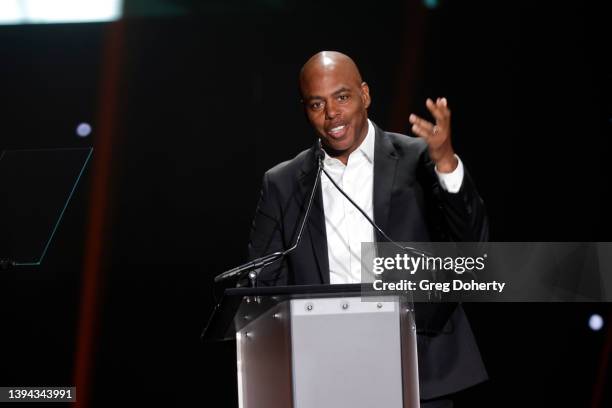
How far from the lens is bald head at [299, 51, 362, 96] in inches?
91.1

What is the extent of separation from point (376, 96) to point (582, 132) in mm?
802

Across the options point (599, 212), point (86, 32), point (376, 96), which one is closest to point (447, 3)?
point (376, 96)

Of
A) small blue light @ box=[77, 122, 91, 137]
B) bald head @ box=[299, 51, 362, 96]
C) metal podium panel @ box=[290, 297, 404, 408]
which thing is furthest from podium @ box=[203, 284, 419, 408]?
small blue light @ box=[77, 122, 91, 137]

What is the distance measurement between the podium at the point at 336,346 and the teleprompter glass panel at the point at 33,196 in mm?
1006

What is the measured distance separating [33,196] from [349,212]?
1.02m

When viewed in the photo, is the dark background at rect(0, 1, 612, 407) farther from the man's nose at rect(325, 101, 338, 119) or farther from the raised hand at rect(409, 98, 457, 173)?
the raised hand at rect(409, 98, 457, 173)

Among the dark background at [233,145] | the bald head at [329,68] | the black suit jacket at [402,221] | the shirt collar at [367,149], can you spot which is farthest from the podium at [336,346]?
the dark background at [233,145]

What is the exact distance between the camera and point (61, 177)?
2.54 metres

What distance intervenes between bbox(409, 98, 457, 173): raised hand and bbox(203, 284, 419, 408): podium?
349 millimetres

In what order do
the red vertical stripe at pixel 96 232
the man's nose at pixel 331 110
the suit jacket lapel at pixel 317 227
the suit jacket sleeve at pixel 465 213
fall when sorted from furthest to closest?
1. the red vertical stripe at pixel 96 232
2. the man's nose at pixel 331 110
3. the suit jacket lapel at pixel 317 227
4. the suit jacket sleeve at pixel 465 213

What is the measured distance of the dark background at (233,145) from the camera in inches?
120

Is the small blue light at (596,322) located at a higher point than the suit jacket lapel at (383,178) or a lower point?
lower

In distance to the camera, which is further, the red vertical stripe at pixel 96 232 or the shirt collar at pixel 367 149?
the red vertical stripe at pixel 96 232

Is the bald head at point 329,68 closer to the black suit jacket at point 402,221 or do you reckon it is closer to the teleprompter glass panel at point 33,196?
the black suit jacket at point 402,221
